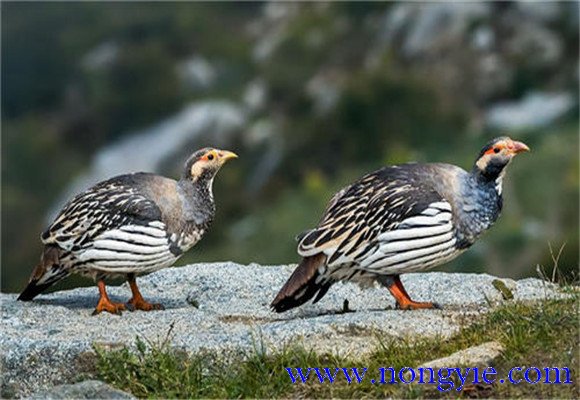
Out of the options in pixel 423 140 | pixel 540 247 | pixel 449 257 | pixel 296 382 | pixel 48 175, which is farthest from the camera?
pixel 48 175

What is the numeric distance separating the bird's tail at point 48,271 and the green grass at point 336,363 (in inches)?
106

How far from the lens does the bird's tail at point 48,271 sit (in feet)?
45.6

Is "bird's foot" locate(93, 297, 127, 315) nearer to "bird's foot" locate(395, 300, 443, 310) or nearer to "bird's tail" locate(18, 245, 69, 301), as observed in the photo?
"bird's tail" locate(18, 245, 69, 301)

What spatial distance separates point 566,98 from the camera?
140ft

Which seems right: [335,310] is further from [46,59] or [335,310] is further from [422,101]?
[46,59]

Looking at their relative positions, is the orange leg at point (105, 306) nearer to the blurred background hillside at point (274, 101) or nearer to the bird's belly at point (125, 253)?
the bird's belly at point (125, 253)

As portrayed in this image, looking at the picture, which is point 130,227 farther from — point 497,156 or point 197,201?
point 497,156

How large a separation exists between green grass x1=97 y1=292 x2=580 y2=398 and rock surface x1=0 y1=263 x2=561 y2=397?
21 cm

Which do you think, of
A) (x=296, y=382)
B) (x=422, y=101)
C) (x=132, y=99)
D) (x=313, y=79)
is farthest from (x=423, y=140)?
(x=296, y=382)

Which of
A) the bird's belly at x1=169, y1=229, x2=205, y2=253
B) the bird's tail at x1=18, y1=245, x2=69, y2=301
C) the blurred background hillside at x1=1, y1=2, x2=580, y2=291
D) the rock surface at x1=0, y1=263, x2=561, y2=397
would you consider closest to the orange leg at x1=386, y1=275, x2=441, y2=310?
the rock surface at x1=0, y1=263, x2=561, y2=397

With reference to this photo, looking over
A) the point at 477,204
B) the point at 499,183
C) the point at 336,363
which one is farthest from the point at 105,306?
the point at 499,183

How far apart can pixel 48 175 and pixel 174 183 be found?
35328mm

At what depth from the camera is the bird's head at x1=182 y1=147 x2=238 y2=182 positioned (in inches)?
554

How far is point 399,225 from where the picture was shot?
12.4 meters
